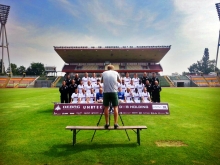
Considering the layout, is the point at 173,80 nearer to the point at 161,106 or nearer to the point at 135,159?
the point at 161,106

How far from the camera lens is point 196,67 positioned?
106 meters

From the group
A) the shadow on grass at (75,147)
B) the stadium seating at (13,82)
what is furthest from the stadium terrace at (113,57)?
the shadow on grass at (75,147)

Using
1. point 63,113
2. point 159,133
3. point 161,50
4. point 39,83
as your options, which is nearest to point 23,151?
point 159,133

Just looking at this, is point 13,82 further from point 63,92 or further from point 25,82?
point 63,92

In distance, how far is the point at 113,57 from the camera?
5475 cm

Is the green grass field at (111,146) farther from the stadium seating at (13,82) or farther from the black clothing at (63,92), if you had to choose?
the stadium seating at (13,82)

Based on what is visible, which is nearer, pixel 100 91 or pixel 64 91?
pixel 100 91

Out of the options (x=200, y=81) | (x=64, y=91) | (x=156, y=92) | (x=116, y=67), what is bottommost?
(x=156, y=92)

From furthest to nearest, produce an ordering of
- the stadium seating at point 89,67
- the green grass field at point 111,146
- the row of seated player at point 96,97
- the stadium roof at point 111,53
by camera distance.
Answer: the stadium seating at point 89,67 < the stadium roof at point 111,53 < the row of seated player at point 96,97 < the green grass field at point 111,146

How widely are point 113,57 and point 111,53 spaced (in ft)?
11.0

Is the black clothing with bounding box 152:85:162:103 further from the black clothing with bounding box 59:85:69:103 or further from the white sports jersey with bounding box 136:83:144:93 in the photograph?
the black clothing with bounding box 59:85:69:103

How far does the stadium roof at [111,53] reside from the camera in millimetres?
48656

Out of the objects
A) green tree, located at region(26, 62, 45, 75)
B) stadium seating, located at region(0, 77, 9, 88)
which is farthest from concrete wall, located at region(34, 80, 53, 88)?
green tree, located at region(26, 62, 45, 75)

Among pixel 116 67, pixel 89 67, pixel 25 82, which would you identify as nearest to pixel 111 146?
pixel 116 67
